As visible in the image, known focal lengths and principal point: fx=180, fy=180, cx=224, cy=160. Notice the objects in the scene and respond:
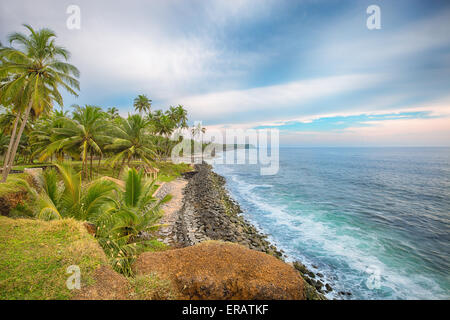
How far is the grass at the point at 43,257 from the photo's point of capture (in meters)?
3.47

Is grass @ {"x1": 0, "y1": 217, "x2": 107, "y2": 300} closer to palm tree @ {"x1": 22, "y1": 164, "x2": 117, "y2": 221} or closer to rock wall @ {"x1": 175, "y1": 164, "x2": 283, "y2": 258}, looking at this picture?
palm tree @ {"x1": 22, "y1": 164, "x2": 117, "y2": 221}

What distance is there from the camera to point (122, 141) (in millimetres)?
15922

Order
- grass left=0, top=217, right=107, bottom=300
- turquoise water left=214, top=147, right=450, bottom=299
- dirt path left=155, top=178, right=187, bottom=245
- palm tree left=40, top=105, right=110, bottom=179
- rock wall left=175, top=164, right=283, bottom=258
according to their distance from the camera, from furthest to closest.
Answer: palm tree left=40, top=105, right=110, bottom=179 < rock wall left=175, top=164, right=283, bottom=258 < dirt path left=155, top=178, right=187, bottom=245 < turquoise water left=214, top=147, right=450, bottom=299 < grass left=0, top=217, right=107, bottom=300

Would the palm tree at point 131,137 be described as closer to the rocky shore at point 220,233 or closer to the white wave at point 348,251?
the rocky shore at point 220,233

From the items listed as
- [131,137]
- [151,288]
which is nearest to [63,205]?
[151,288]

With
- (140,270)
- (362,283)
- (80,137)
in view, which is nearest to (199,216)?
(140,270)

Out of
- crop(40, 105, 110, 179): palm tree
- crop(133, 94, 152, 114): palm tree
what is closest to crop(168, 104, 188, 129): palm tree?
crop(133, 94, 152, 114): palm tree

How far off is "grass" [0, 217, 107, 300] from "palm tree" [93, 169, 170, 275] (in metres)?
0.90

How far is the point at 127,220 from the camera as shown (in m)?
7.16

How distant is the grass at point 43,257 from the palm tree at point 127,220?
903 mm

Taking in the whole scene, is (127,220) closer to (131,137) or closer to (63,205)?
(63,205)

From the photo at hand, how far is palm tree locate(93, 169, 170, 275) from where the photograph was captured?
6.04m
